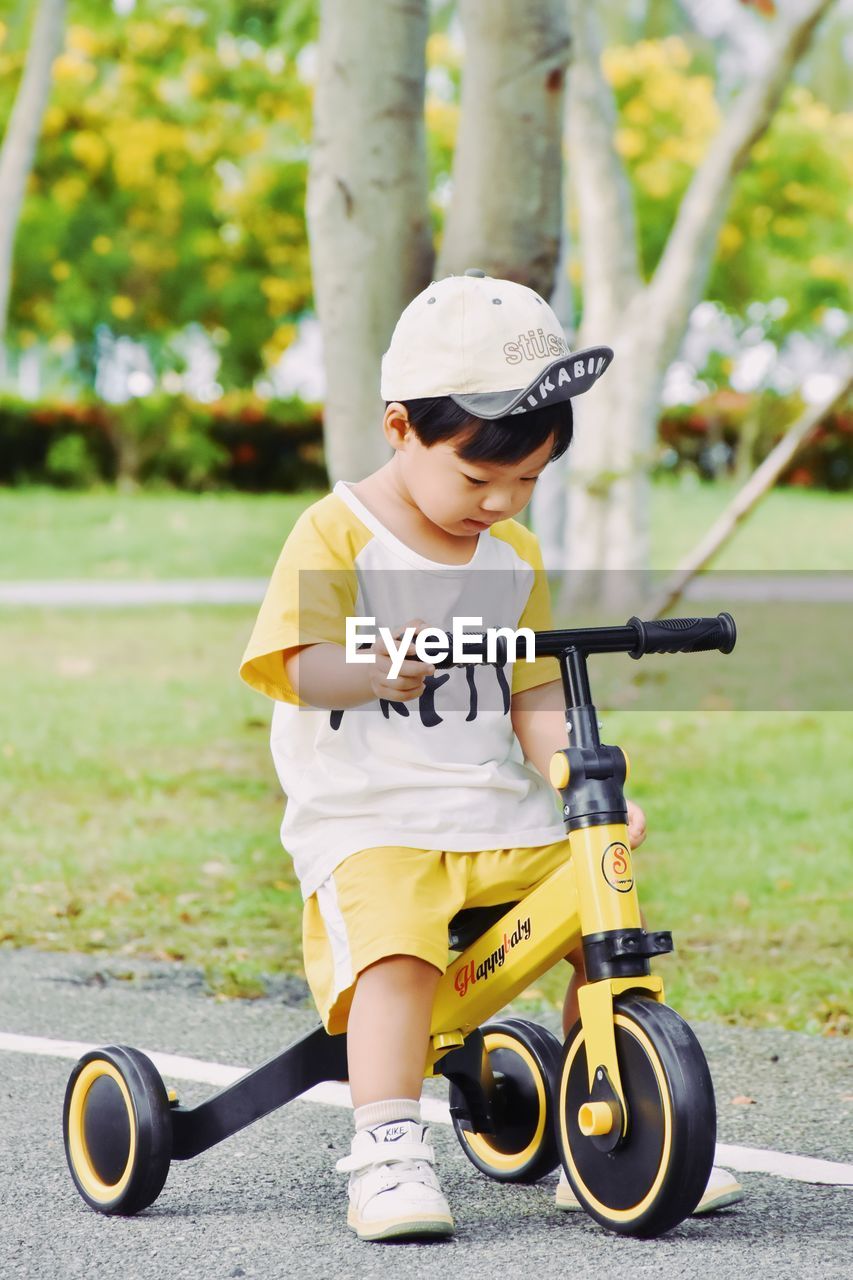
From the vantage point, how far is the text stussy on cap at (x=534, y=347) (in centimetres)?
270

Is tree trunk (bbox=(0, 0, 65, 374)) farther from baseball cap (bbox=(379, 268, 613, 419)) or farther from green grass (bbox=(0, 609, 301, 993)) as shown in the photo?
baseball cap (bbox=(379, 268, 613, 419))

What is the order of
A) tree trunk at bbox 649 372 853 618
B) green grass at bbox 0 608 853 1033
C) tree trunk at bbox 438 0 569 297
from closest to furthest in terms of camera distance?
1. green grass at bbox 0 608 853 1033
2. tree trunk at bbox 438 0 569 297
3. tree trunk at bbox 649 372 853 618

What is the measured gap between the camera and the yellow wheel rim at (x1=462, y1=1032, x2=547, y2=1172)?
9.75 ft

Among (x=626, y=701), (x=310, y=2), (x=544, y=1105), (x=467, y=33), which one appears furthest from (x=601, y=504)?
(x=544, y=1105)

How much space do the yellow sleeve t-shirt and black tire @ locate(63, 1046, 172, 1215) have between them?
409 mm

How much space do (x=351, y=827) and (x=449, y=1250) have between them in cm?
62

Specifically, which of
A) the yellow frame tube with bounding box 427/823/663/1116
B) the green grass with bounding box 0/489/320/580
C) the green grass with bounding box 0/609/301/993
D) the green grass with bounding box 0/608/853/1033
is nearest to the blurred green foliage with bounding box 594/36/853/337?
the green grass with bounding box 0/489/320/580

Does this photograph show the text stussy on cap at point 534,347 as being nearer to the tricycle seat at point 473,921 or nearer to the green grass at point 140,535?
the tricycle seat at point 473,921

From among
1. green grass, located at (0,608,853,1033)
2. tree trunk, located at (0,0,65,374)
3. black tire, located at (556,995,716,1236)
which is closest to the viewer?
black tire, located at (556,995,716,1236)

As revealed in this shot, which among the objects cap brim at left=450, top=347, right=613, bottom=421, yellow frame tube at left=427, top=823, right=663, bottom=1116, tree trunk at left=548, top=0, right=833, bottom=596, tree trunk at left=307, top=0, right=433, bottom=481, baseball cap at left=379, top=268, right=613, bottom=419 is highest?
tree trunk at left=548, top=0, right=833, bottom=596

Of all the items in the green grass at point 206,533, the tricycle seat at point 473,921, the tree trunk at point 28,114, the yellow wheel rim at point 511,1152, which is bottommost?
the yellow wheel rim at point 511,1152

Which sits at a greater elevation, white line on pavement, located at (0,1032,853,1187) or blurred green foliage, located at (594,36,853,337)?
blurred green foliage, located at (594,36,853,337)

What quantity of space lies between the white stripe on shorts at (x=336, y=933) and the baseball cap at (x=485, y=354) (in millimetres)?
730

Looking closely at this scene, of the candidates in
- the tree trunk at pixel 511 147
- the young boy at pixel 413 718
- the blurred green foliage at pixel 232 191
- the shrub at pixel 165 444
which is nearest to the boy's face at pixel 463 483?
the young boy at pixel 413 718
